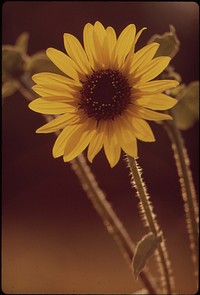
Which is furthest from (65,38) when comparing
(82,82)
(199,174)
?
(199,174)

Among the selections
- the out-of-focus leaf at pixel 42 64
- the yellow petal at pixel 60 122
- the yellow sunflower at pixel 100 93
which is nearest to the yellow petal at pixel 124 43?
the yellow sunflower at pixel 100 93

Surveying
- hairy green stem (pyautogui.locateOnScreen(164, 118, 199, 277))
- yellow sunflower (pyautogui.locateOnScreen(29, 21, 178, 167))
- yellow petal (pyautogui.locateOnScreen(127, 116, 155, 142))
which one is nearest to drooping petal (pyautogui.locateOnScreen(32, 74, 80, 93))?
yellow sunflower (pyautogui.locateOnScreen(29, 21, 178, 167))

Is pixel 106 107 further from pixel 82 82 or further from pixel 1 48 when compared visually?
pixel 1 48

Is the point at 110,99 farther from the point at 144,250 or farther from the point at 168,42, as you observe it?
the point at 144,250

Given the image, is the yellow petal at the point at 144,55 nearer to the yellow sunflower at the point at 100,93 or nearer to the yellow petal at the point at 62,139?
the yellow sunflower at the point at 100,93

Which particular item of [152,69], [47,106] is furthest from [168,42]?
[47,106]

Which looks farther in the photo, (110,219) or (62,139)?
(110,219)

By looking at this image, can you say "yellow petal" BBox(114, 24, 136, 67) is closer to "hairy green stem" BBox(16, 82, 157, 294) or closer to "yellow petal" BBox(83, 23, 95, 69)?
"yellow petal" BBox(83, 23, 95, 69)
